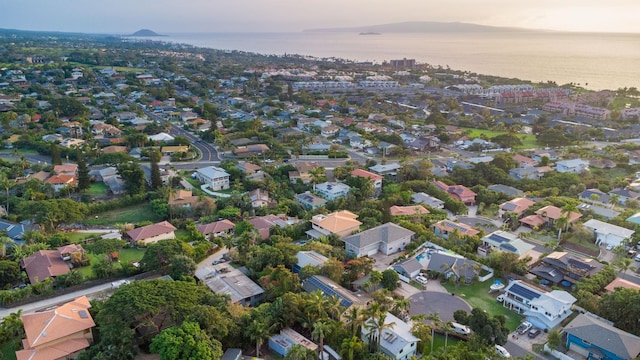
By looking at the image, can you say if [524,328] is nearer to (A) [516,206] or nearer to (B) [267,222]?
(A) [516,206]

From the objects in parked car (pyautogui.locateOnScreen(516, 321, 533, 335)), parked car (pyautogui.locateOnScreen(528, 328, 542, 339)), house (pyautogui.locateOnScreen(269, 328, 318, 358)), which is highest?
house (pyautogui.locateOnScreen(269, 328, 318, 358))

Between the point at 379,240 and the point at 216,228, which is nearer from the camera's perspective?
the point at 379,240

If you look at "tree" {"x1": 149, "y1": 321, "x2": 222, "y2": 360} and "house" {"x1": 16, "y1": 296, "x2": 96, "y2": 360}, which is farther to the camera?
"house" {"x1": 16, "y1": 296, "x2": 96, "y2": 360}

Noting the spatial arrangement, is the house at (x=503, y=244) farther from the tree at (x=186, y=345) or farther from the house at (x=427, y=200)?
the tree at (x=186, y=345)

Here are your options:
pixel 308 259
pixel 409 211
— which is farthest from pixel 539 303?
pixel 409 211

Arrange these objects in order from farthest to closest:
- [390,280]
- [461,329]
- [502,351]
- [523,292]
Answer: [390,280] < [523,292] < [461,329] < [502,351]

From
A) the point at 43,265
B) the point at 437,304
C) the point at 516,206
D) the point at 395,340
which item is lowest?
the point at 437,304

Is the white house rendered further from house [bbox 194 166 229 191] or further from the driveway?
the driveway

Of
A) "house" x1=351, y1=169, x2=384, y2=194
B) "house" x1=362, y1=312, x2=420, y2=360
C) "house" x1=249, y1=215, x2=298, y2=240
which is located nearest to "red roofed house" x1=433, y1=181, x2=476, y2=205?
"house" x1=351, y1=169, x2=384, y2=194
